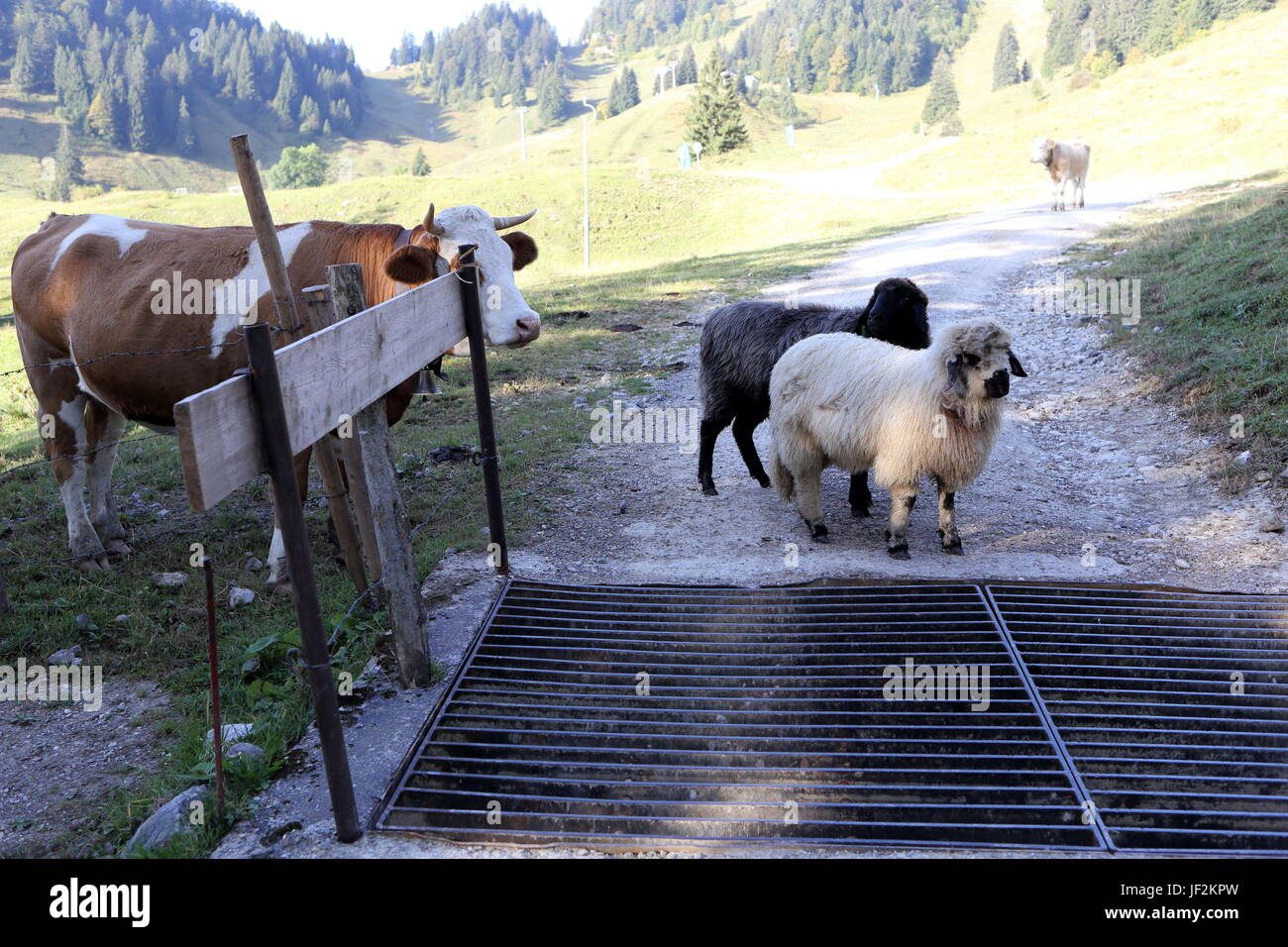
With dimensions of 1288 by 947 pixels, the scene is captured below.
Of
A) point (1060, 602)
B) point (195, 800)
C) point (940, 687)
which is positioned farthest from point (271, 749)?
point (1060, 602)

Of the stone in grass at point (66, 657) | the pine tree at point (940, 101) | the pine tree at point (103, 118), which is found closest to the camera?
the stone in grass at point (66, 657)

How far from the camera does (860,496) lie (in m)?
6.98

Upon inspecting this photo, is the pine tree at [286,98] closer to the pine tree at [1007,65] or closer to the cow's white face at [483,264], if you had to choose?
the pine tree at [1007,65]

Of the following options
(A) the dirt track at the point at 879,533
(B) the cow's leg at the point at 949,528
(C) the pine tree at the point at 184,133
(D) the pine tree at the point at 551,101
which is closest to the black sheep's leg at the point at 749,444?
(A) the dirt track at the point at 879,533

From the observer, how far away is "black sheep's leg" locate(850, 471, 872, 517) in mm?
6902

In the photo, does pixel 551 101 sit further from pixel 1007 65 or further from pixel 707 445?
pixel 707 445

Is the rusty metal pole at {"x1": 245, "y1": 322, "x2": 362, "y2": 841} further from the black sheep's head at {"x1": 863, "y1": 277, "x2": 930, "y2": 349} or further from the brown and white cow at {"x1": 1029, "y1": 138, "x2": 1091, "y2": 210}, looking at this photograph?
the brown and white cow at {"x1": 1029, "y1": 138, "x2": 1091, "y2": 210}

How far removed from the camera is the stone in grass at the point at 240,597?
6035 mm

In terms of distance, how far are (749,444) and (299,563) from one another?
486cm

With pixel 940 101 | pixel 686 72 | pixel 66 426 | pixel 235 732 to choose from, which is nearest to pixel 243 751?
pixel 235 732

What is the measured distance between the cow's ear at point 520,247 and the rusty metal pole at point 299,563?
337 centimetres

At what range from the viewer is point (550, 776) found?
3.81 m

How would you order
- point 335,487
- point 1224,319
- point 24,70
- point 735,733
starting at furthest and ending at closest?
point 24,70, point 1224,319, point 335,487, point 735,733

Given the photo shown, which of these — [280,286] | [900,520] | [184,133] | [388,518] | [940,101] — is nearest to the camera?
[388,518]
